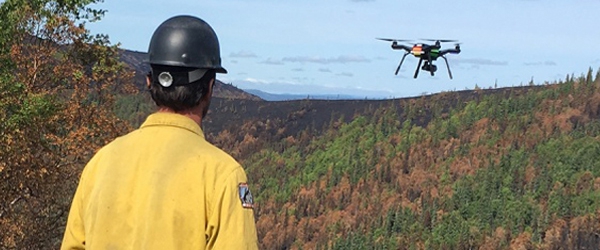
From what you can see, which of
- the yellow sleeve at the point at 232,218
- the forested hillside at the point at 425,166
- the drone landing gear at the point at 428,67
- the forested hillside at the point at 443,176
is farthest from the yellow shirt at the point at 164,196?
Answer: the forested hillside at the point at 443,176

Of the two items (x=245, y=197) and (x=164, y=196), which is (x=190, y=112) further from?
(x=245, y=197)

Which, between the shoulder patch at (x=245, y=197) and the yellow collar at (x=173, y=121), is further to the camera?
the yellow collar at (x=173, y=121)

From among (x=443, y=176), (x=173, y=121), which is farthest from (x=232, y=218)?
(x=443, y=176)

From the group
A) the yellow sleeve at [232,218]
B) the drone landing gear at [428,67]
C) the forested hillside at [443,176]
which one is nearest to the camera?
the yellow sleeve at [232,218]

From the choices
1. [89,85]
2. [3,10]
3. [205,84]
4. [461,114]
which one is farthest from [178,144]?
[461,114]

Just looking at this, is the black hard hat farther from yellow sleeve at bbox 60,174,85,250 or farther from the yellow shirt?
yellow sleeve at bbox 60,174,85,250

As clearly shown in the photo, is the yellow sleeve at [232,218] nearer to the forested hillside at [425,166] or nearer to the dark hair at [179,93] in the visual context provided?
the dark hair at [179,93]
